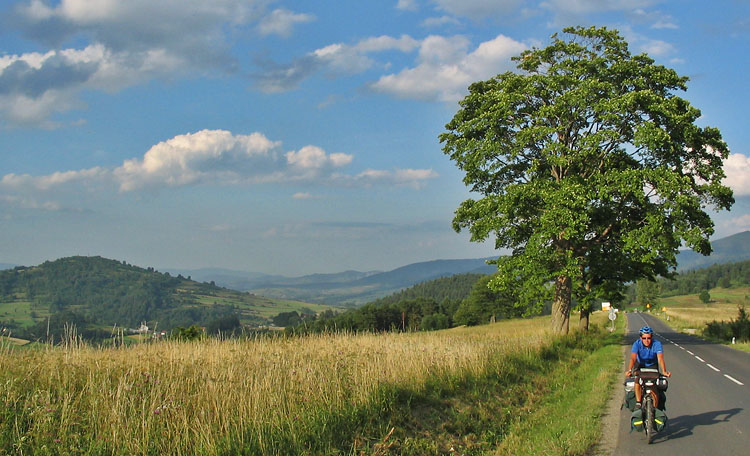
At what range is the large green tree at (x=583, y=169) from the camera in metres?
21.8

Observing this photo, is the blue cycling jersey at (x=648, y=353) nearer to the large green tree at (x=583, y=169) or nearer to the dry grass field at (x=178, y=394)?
the dry grass field at (x=178, y=394)

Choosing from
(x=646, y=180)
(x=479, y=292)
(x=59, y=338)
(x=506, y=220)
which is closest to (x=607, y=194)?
(x=646, y=180)

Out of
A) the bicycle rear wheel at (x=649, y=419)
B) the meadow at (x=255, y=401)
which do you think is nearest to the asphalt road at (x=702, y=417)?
the bicycle rear wheel at (x=649, y=419)

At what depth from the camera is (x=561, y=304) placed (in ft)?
85.1

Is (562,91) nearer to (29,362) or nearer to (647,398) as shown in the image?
(647,398)

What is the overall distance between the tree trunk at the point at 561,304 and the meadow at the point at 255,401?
13.6m

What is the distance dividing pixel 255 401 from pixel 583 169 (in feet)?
69.8

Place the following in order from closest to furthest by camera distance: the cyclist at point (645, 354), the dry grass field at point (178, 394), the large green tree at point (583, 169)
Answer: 1. the dry grass field at point (178, 394)
2. the cyclist at point (645, 354)
3. the large green tree at point (583, 169)

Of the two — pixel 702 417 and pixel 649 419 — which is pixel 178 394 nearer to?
pixel 649 419

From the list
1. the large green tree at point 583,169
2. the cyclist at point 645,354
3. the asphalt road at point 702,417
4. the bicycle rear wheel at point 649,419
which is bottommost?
the asphalt road at point 702,417

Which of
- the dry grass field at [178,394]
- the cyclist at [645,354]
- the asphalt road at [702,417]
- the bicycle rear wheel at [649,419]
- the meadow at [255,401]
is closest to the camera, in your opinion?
the dry grass field at [178,394]

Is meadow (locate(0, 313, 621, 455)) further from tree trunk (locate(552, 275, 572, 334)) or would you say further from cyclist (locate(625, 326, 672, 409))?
tree trunk (locate(552, 275, 572, 334))

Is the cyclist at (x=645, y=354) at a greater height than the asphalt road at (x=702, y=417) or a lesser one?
greater

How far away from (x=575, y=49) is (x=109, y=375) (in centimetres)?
Result: 2485
